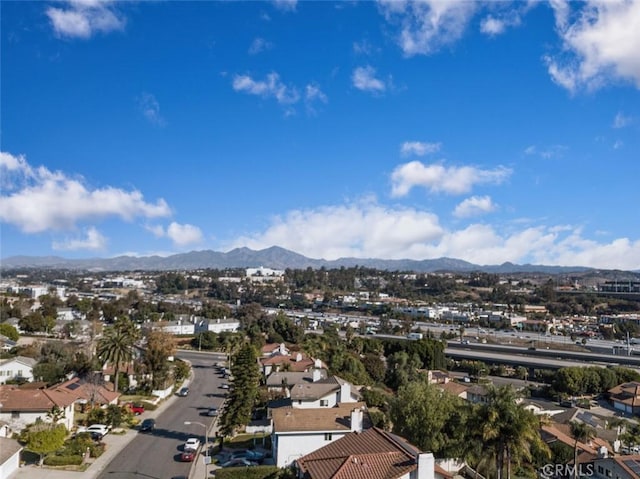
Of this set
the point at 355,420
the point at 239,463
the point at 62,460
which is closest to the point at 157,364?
the point at 62,460

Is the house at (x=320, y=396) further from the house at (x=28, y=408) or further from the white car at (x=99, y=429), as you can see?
the house at (x=28, y=408)

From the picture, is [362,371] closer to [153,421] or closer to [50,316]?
[153,421]

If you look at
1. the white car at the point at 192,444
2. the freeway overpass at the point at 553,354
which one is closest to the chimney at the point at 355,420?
the white car at the point at 192,444

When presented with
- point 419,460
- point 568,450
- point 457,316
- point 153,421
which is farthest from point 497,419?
point 457,316

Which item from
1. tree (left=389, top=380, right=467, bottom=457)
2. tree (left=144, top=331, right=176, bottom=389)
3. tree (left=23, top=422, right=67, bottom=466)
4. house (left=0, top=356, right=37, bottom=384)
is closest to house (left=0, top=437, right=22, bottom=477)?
tree (left=23, top=422, right=67, bottom=466)

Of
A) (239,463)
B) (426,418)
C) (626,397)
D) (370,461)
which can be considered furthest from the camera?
(626,397)

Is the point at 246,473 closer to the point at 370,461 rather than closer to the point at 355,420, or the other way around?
the point at 355,420
